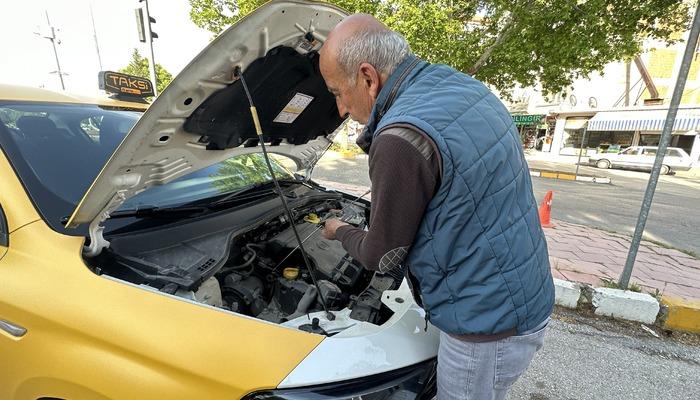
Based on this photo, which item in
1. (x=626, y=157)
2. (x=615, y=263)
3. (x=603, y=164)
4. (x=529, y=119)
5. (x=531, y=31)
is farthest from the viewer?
(x=529, y=119)

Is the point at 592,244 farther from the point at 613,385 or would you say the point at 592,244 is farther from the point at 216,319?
the point at 216,319

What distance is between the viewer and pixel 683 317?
3057 millimetres

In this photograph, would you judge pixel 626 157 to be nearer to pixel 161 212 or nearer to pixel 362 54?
pixel 362 54

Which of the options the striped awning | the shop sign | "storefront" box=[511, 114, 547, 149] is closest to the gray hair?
the striped awning

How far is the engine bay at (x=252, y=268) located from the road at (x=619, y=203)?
638 cm

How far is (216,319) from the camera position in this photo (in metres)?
1.17

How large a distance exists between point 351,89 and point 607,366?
109 inches

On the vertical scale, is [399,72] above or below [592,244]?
above

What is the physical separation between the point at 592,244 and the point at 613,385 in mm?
3244

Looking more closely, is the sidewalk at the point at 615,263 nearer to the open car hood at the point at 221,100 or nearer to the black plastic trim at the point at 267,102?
the black plastic trim at the point at 267,102

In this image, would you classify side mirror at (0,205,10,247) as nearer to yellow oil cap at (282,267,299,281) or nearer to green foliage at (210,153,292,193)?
green foliage at (210,153,292,193)

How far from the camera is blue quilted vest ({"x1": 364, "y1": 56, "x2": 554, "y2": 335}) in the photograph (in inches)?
38.4

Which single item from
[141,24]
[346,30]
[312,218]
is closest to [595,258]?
[312,218]

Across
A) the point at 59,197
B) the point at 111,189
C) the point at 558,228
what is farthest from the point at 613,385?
the point at 558,228
